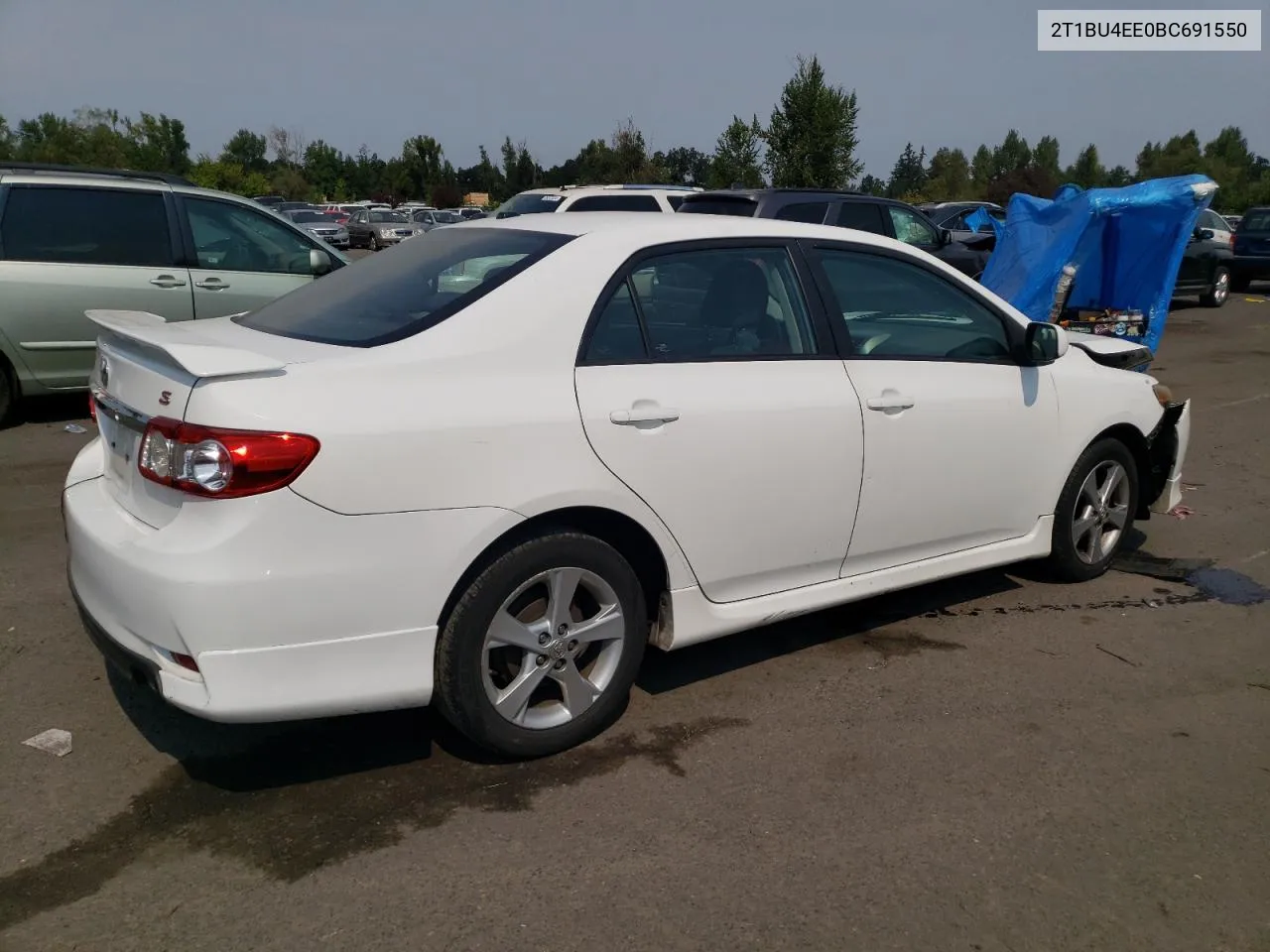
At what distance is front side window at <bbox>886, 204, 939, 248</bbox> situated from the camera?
1241cm

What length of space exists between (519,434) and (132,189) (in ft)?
21.3

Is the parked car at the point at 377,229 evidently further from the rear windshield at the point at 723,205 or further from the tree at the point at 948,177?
the tree at the point at 948,177

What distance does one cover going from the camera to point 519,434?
3.23m

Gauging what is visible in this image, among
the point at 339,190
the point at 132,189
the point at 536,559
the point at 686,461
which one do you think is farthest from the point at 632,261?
the point at 339,190

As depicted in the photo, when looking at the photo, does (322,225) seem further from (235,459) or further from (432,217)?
(235,459)

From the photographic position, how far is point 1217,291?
20297mm

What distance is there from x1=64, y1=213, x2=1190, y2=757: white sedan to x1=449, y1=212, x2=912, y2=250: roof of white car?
16 millimetres

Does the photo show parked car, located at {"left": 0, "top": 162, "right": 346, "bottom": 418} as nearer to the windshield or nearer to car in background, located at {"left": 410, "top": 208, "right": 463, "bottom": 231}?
the windshield

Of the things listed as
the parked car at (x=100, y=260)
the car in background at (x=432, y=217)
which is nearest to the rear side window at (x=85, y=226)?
the parked car at (x=100, y=260)

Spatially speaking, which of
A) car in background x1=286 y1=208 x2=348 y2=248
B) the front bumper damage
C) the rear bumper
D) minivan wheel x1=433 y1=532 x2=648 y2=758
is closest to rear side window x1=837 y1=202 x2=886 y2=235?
the front bumper damage

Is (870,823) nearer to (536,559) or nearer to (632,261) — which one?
(536,559)

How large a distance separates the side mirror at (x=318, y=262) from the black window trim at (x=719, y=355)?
543 centimetres

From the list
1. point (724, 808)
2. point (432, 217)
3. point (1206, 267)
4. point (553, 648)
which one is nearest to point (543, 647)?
point (553, 648)

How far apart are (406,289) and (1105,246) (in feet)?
31.2
